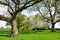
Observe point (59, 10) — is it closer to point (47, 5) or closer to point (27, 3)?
point (47, 5)

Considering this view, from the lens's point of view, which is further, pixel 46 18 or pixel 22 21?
pixel 22 21

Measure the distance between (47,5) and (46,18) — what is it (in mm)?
4164

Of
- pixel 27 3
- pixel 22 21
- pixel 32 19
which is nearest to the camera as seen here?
pixel 27 3

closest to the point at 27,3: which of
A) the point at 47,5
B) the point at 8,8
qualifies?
the point at 8,8

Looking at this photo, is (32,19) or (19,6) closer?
(19,6)

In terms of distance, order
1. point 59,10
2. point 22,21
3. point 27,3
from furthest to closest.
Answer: point 22,21
point 59,10
point 27,3

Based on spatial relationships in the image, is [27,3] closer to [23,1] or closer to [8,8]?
[23,1]

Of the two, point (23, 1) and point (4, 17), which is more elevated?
point (23, 1)

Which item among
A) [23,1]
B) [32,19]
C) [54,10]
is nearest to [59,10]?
[54,10]

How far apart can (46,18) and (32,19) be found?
1393 inches

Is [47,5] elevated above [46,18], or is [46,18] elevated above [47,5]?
[47,5]

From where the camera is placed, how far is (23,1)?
26969mm

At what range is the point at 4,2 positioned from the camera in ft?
88.2

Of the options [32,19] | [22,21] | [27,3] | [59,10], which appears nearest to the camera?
[27,3]
